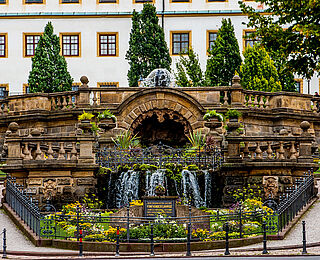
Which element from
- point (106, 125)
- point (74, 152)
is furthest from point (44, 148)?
point (106, 125)

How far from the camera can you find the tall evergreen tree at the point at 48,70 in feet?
163

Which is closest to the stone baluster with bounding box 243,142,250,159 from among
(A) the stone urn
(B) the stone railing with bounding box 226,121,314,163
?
(B) the stone railing with bounding box 226,121,314,163

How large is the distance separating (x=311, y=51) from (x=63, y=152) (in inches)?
366

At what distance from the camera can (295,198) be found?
2566 centimetres

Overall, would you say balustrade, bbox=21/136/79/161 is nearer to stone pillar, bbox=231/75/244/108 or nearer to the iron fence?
the iron fence

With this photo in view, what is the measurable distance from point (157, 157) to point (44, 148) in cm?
420

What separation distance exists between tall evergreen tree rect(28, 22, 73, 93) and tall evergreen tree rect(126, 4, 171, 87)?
13.2 ft

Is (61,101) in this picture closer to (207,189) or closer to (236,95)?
(236,95)

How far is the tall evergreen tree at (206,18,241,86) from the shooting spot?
48.4m

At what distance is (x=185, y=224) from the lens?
24.0 meters

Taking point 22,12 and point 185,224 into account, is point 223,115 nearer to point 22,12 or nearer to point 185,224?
point 185,224

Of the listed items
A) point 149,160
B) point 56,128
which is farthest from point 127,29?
point 149,160

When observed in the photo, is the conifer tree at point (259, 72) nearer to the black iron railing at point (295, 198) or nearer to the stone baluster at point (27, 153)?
the black iron railing at point (295, 198)

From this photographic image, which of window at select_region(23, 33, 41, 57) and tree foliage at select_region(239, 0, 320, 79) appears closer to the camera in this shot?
tree foliage at select_region(239, 0, 320, 79)
